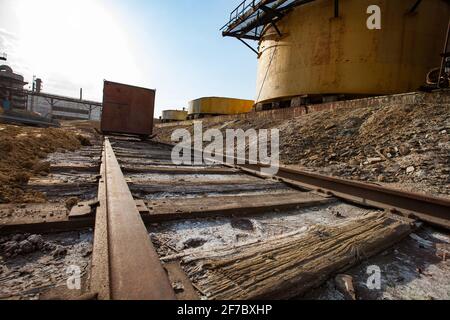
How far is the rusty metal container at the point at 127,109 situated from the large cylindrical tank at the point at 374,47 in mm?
6693

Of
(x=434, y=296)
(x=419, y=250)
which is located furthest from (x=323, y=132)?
(x=434, y=296)

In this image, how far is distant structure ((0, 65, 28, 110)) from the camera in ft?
126

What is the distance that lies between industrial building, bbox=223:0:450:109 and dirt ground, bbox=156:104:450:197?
3.45 metres

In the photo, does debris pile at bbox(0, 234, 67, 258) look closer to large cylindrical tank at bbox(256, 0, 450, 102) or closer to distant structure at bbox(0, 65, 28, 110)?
large cylindrical tank at bbox(256, 0, 450, 102)

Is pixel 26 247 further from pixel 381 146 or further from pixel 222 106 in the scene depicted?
pixel 222 106

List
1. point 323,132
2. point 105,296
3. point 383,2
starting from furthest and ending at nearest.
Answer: point 383,2 → point 323,132 → point 105,296

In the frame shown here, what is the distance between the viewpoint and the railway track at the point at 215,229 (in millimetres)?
950

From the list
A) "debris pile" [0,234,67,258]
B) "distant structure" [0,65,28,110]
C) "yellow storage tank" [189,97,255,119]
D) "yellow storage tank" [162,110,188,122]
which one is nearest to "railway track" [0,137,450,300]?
"debris pile" [0,234,67,258]

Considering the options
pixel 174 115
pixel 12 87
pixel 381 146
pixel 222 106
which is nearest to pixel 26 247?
pixel 381 146

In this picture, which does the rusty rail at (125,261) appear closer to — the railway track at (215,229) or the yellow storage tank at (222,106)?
the railway track at (215,229)

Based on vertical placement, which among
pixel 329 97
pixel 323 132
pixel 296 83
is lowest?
pixel 323 132

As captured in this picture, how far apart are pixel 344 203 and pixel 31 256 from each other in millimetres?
2378

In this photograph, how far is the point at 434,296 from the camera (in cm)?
106
